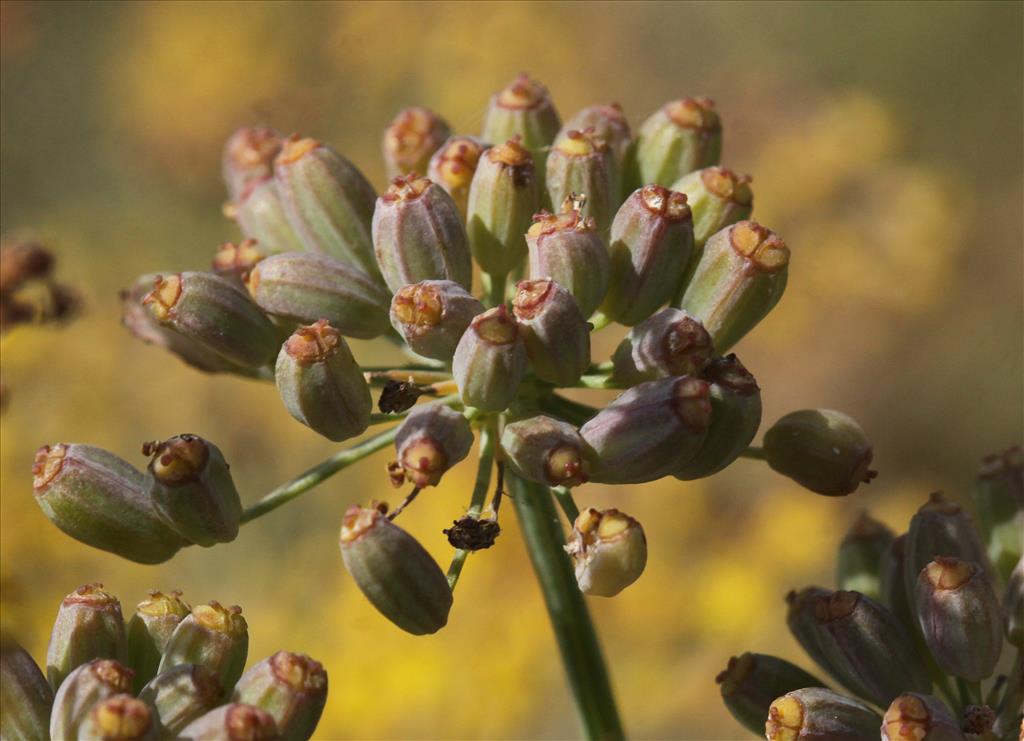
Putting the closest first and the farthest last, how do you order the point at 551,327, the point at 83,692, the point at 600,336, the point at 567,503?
the point at 83,692 < the point at 551,327 < the point at 567,503 < the point at 600,336

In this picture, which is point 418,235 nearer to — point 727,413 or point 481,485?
point 481,485

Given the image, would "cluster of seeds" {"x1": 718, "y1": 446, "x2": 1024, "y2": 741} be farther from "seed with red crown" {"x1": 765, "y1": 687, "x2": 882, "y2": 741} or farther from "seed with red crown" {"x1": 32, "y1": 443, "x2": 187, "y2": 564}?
"seed with red crown" {"x1": 32, "y1": 443, "x2": 187, "y2": 564}

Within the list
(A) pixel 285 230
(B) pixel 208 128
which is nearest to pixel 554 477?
(A) pixel 285 230

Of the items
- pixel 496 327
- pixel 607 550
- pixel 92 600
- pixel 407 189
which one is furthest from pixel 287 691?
pixel 407 189

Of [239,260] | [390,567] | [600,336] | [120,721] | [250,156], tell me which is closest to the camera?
[120,721]

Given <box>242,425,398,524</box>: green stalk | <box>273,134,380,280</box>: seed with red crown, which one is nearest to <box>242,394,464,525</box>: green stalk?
<box>242,425,398,524</box>: green stalk
